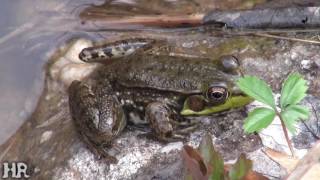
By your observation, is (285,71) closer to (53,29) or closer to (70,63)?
(70,63)

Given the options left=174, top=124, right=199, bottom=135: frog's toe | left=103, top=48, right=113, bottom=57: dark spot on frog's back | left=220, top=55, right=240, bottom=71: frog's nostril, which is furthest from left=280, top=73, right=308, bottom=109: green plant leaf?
left=103, top=48, right=113, bottom=57: dark spot on frog's back

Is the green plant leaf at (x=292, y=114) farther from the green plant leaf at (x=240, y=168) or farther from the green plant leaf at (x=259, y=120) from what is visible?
the green plant leaf at (x=240, y=168)

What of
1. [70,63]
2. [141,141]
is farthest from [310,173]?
[70,63]

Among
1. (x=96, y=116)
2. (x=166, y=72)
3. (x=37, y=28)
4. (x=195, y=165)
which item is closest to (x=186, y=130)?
(x=166, y=72)

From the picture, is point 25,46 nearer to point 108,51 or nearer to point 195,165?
point 108,51

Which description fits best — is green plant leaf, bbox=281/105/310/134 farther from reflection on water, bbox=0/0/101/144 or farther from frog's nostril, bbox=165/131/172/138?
reflection on water, bbox=0/0/101/144

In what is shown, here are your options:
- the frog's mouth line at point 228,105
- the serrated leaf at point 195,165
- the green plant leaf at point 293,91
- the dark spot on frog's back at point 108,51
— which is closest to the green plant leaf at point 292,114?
the green plant leaf at point 293,91
